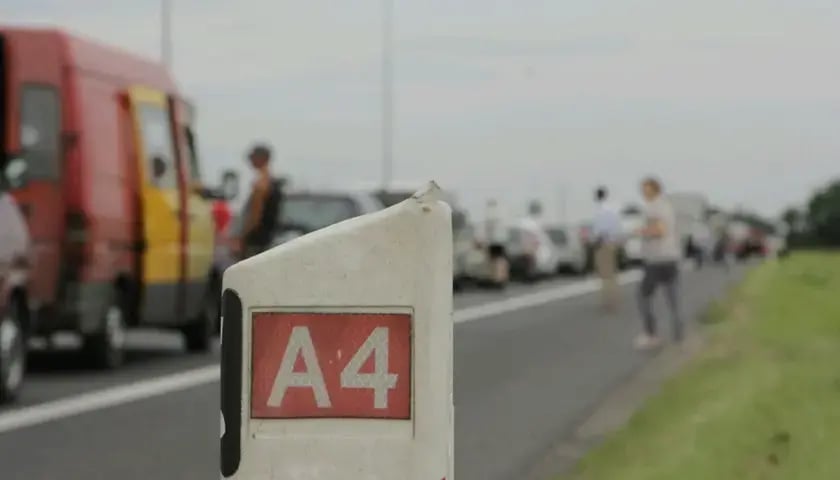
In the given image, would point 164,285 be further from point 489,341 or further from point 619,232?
point 619,232

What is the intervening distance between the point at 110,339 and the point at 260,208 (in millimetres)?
1786

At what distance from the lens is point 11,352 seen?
15664mm

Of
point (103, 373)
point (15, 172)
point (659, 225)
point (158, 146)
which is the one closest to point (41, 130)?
point (15, 172)

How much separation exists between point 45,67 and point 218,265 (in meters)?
4.80

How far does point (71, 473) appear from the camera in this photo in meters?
11.8

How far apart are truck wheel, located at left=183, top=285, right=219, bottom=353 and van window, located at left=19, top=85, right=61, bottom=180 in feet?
13.2

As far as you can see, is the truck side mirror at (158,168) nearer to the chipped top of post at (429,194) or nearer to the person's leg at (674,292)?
the person's leg at (674,292)

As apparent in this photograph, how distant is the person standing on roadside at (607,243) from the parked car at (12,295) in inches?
676

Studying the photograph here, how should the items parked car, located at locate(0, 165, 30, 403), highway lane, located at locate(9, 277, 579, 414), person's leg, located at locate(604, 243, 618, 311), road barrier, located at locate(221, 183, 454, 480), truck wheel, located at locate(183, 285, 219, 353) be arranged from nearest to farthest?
road barrier, located at locate(221, 183, 454, 480) → parked car, located at locate(0, 165, 30, 403) → highway lane, located at locate(9, 277, 579, 414) → truck wheel, located at locate(183, 285, 219, 353) → person's leg, located at locate(604, 243, 618, 311)

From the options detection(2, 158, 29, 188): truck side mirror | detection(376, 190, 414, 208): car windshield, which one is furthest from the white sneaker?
detection(376, 190, 414, 208): car windshield

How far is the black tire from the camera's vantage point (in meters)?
18.9

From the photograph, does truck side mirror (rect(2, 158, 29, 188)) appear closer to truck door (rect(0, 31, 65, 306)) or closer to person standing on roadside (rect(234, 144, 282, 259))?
truck door (rect(0, 31, 65, 306))

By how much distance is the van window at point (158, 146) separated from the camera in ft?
63.1

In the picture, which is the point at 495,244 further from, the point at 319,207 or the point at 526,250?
the point at 319,207
